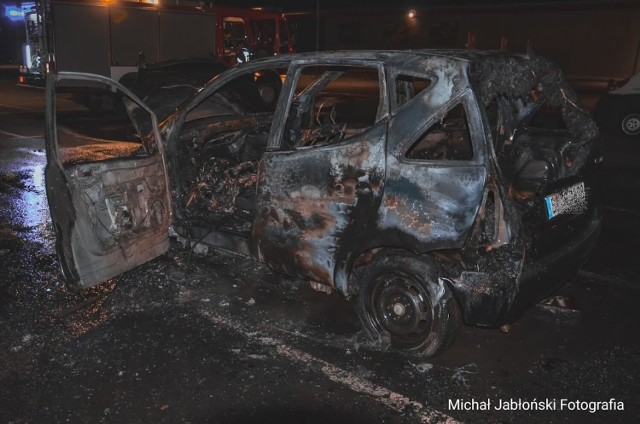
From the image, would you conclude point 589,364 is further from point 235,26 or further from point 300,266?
point 235,26

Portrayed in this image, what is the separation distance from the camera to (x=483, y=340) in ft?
12.4

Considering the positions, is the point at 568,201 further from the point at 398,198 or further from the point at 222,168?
the point at 222,168

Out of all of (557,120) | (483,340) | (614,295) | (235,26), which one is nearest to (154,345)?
(483,340)

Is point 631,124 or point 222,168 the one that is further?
point 631,124

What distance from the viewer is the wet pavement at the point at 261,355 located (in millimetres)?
3020

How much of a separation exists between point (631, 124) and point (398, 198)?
10.5 m

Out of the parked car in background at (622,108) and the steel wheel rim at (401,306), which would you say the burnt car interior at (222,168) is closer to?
the steel wheel rim at (401,306)

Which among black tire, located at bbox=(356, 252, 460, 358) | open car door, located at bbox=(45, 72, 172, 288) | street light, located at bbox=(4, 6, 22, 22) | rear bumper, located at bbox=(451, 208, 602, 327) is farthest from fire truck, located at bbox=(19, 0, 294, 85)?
rear bumper, located at bbox=(451, 208, 602, 327)

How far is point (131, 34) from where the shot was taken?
15.0 metres

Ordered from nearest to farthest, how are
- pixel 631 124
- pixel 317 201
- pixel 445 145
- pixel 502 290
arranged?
pixel 502 290 < pixel 317 201 < pixel 445 145 < pixel 631 124

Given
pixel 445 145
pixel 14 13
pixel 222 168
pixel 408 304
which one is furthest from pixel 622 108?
pixel 14 13

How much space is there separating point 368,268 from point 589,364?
5.02ft

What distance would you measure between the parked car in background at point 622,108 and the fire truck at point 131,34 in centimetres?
808

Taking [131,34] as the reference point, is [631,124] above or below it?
below
